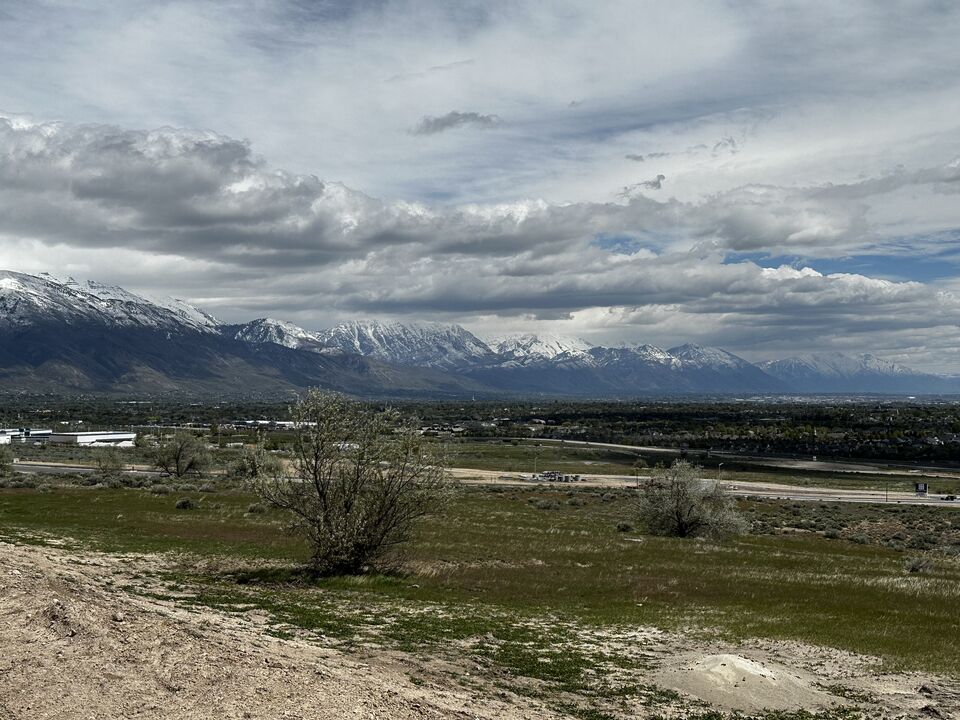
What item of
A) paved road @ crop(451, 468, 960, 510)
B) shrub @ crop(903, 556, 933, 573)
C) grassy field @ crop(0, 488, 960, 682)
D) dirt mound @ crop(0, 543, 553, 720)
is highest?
dirt mound @ crop(0, 543, 553, 720)

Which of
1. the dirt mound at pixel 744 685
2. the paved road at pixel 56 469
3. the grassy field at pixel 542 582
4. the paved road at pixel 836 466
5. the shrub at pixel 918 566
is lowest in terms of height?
the paved road at pixel 836 466

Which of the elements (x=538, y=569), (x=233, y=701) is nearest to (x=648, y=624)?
(x=538, y=569)

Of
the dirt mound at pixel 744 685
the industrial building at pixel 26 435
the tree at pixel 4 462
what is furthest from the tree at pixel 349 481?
the industrial building at pixel 26 435

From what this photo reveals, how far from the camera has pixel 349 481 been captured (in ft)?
92.4

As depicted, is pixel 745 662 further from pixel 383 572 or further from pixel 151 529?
pixel 151 529

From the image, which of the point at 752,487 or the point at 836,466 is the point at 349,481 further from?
the point at 836,466

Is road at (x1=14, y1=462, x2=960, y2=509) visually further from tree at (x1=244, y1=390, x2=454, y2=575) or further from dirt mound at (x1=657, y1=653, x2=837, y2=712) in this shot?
dirt mound at (x1=657, y1=653, x2=837, y2=712)

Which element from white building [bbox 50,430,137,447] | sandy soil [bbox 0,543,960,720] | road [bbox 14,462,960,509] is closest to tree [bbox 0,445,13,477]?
road [bbox 14,462,960,509]

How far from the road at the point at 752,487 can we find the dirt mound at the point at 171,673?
7187cm

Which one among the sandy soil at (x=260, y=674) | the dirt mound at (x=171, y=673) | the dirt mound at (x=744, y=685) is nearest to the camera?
the dirt mound at (x=171, y=673)

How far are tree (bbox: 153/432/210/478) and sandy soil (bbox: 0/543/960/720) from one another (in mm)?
73333

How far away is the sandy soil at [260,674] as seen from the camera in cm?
1218

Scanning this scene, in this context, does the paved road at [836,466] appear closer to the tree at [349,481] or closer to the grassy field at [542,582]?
the grassy field at [542,582]

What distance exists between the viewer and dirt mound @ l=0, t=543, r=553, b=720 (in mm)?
11953
